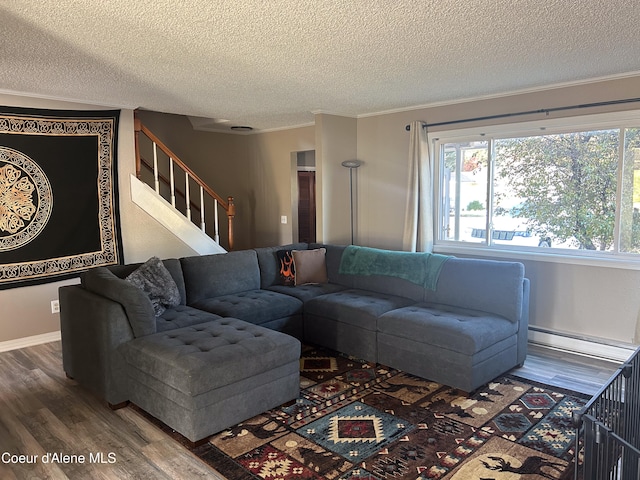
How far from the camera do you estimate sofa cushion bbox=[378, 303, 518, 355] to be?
128 inches

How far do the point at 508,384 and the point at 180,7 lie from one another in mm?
3268

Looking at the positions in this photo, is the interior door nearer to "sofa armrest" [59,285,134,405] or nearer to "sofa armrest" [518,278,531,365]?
→ "sofa armrest" [518,278,531,365]

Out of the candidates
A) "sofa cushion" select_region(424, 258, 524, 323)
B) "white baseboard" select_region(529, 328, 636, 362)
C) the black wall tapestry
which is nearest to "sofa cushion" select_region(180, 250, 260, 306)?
the black wall tapestry

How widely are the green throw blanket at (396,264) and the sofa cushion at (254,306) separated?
758 millimetres

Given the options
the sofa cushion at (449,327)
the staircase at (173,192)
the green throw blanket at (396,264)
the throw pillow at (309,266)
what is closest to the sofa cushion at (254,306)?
the throw pillow at (309,266)

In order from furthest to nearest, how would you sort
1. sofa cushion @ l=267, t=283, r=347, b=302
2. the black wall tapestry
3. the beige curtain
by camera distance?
the beige curtain < sofa cushion @ l=267, t=283, r=347, b=302 < the black wall tapestry

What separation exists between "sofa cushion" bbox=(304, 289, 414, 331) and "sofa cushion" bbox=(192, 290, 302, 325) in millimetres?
188

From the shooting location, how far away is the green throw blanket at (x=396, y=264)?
4145mm

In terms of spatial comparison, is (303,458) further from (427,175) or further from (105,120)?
(105,120)

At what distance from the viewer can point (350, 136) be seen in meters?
5.73

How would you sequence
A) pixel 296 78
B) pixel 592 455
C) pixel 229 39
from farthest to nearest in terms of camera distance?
pixel 296 78 < pixel 229 39 < pixel 592 455

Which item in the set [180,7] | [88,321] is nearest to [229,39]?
[180,7]

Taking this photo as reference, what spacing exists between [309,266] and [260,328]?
64.2 inches

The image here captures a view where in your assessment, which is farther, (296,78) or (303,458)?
(296,78)
